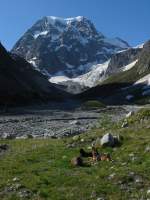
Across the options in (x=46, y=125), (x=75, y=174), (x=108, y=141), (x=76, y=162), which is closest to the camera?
(x=75, y=174)

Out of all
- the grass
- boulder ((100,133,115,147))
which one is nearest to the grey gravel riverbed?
boulder ((100,133,115,147))

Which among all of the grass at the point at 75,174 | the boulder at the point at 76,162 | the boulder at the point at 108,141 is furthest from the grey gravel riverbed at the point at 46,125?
the boulder at the point at 76,162

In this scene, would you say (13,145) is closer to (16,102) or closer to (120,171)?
(120,171)

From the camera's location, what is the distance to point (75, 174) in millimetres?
22500

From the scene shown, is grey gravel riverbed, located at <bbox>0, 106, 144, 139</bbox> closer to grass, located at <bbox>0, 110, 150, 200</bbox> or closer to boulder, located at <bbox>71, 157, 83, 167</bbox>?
grass, located at <bbox>0, 110, 150, 200</bbox>

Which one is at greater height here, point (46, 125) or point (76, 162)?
point (46, 125)

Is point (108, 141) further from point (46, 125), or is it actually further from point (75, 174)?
point (46, 125)

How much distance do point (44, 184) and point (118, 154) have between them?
6.94m

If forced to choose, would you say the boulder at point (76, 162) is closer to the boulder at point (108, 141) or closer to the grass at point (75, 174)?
the grass at point (75, 174)

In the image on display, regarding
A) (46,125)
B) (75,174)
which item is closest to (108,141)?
(75,174)

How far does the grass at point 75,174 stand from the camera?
63.3ft

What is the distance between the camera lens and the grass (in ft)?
63.3

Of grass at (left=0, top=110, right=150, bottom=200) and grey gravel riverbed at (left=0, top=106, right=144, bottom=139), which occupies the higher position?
grey gravel riverbed at (left=0, top=106, right=144, bottom=139)

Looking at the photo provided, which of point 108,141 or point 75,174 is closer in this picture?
point 75,174
